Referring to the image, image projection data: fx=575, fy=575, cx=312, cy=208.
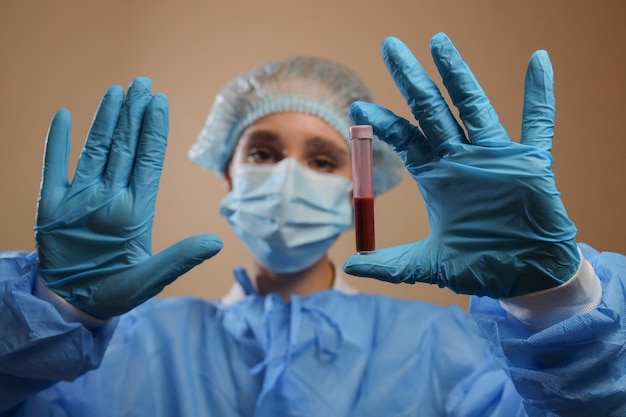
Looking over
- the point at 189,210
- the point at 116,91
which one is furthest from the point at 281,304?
the point at 189,210

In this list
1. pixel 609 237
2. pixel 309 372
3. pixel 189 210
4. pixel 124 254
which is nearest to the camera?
pixel 124 254

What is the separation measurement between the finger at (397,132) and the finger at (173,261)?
0.34m

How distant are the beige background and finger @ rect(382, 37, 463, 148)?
1037mm

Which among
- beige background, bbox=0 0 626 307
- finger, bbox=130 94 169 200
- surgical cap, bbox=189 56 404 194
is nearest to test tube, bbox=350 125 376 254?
finger, bbox=130 94 169 200

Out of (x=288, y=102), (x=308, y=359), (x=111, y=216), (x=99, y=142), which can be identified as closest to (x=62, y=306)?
(x=111, y=216)

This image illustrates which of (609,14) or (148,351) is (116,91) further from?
(609,14)

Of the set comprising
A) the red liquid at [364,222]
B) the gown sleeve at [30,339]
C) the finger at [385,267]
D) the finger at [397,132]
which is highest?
the finger at [397,132]

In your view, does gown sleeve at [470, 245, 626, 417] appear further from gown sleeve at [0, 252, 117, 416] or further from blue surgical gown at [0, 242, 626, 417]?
gown sleeve at [0, 252, 117, 416]

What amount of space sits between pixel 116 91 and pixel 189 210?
3.69 ft

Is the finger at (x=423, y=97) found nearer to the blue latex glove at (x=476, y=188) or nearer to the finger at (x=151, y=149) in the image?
the blue latex glove at (x=476, y=188)

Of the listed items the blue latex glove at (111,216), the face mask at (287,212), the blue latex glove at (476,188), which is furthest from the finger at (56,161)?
the blue latex glove at (476,188)

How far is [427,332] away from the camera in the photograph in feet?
4.75

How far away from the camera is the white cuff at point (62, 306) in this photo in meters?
1.10

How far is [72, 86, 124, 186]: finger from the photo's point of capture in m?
1.15
